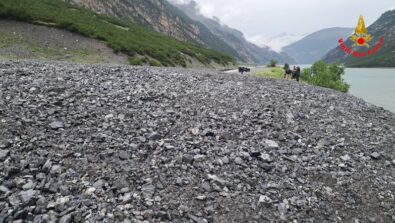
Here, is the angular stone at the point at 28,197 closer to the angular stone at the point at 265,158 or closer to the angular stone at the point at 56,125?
the angular stone at the point at 56,125

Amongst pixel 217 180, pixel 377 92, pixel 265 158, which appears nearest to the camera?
pixel 217 180

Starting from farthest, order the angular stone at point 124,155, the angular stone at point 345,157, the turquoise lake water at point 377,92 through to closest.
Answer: the turquoise lake water at point 377,92 → the angular stone at point 345,157 → the angular stone at point 124,155

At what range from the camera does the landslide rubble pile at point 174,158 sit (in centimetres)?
793

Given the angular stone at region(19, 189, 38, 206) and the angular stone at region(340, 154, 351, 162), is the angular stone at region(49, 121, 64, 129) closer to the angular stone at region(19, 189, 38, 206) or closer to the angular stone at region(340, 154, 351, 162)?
the angular stone at region(19, 189, 38, 206)

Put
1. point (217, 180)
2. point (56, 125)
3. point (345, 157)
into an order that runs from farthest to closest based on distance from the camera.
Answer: point (345, 157), point (56, 125), point (217, 180)

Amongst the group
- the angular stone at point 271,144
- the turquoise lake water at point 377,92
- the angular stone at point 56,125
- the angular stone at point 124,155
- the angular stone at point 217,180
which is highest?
the angular stone at point 56,125

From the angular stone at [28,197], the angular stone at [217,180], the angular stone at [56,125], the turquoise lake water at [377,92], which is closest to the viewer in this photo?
the angular stone at [28,197]

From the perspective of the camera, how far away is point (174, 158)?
10047mm

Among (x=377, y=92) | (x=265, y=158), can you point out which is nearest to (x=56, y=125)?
(x=265, y=158)

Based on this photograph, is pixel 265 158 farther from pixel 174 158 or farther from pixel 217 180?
pixel 174 158

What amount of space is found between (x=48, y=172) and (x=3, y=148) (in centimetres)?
198

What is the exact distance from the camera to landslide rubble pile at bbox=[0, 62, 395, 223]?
7926 millimetres

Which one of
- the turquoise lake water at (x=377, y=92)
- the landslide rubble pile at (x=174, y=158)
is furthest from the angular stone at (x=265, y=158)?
the turquoise lake water at (x=377, y=92)

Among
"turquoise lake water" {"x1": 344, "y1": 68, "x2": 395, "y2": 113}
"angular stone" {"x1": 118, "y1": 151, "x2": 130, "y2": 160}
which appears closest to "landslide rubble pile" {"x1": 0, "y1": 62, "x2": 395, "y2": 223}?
"angular stone" {"x1": 118, "y1": 151, "x2": 130, "y2": 160}
